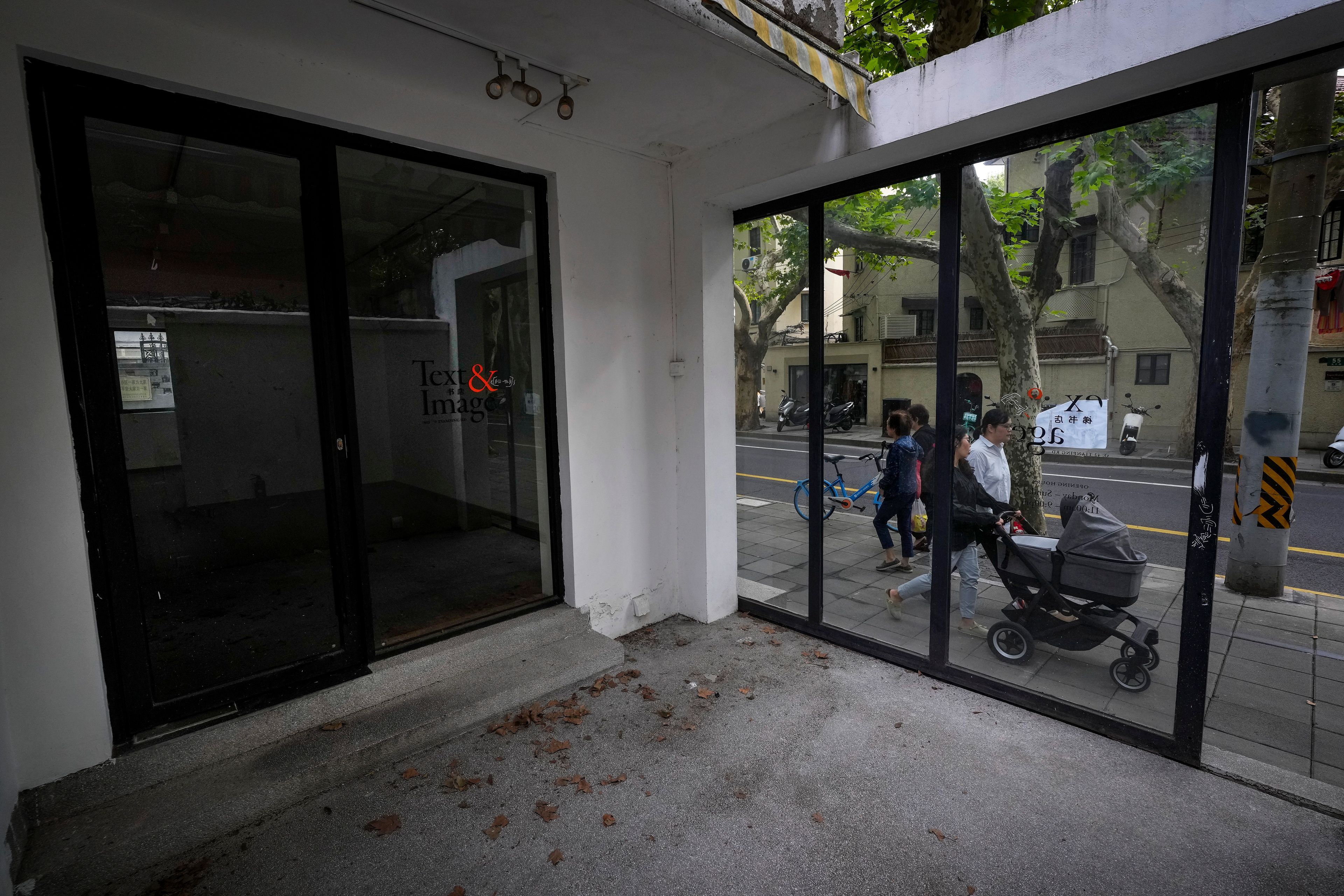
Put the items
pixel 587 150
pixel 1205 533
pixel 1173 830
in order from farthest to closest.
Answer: pixel 587 150
pixel 1205 533
pixel 1173 830

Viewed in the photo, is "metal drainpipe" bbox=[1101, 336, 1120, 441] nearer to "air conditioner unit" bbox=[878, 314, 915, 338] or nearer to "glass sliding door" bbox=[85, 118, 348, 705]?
"air conditioner unit" bbox=[878, 314, 915, 338]

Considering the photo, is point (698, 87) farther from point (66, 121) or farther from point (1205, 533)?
point (1205, 533)

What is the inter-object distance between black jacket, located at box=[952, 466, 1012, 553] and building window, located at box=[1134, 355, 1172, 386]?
36.9 inches

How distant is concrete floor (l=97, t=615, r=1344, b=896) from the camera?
86.5 inches

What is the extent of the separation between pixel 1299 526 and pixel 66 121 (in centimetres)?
1139

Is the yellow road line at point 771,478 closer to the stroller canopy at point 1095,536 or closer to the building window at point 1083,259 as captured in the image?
the stroller canopy at point 1095,536

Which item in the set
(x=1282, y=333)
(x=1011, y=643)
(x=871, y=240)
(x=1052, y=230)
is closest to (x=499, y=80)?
(x=871, y=240)

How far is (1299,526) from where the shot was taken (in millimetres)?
7195

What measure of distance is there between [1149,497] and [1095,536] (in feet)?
1.04

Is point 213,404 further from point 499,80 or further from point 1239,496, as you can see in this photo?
point 1239,496

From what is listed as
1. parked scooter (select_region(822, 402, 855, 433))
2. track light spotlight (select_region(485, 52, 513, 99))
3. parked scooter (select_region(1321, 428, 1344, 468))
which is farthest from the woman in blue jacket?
parked scooter (select_region(1321, 428, 1344, 468))

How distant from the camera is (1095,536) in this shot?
3.23 metres

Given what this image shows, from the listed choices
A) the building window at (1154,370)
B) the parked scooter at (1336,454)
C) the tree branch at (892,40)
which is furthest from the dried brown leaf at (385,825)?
the parked scooter at (1336,454)

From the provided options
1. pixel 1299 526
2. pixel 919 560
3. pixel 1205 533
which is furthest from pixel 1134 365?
pixel 1299 526
